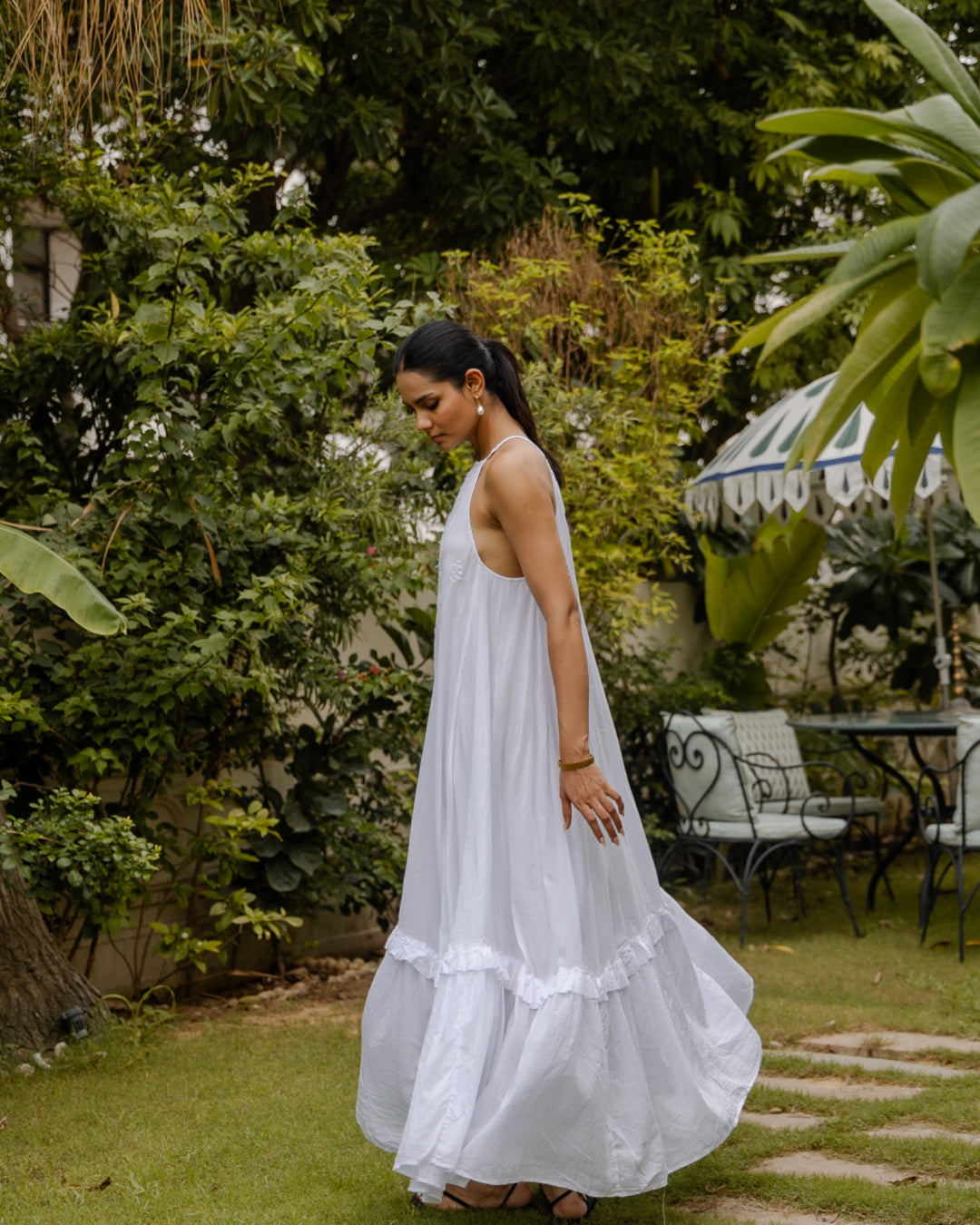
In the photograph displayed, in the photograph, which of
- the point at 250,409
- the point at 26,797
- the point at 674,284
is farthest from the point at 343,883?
the point at 674,284

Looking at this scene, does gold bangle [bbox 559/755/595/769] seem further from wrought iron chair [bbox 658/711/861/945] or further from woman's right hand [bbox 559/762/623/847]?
wrought iron chair [bbox 658/711/861/945]

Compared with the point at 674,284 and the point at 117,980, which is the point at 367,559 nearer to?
the point at 117,980

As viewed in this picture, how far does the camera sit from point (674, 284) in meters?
7.20

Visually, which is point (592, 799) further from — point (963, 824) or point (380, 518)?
point (963, 824)

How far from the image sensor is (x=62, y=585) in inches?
162

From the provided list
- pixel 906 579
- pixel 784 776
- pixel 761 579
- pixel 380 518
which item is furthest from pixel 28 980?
pixel 906 579

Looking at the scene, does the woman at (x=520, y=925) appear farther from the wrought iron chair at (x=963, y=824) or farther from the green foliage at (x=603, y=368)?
the green foliage at (x=603, y=368)

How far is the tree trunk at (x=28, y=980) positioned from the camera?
15.5 ft

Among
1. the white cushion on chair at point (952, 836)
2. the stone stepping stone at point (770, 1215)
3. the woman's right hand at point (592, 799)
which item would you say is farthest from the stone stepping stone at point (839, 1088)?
the white cushion on chair at point (952, 836)

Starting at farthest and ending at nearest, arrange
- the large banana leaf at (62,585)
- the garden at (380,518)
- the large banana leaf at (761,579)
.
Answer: the large banana leaf at (761,579), the large banana leaf at (62,585), the garden at (380,518)

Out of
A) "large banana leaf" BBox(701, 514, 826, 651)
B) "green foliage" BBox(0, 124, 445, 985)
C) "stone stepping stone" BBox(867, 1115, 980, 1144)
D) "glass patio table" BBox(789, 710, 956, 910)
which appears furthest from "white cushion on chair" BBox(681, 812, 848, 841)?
"stone stepping stone" BBox(867, 1115, 980, 1144)

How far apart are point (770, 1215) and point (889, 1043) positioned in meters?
1.84

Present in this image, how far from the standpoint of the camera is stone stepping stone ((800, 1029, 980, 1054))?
4715 mm

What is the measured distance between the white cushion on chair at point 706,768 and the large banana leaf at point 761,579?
1.75 metres
